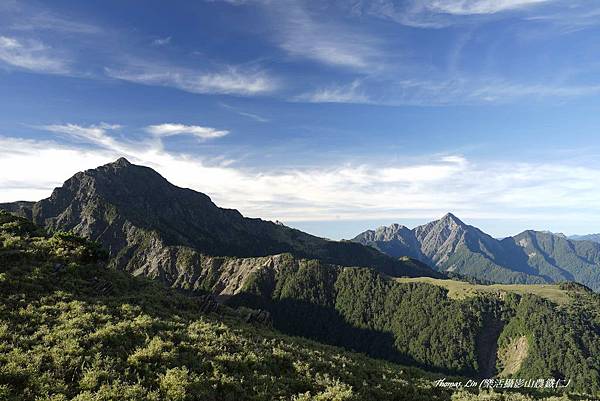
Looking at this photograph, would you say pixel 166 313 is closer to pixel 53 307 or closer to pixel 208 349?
pixel 53 307

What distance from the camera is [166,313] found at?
35312 millimetres

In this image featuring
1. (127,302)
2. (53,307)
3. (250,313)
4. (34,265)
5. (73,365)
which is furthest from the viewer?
(250,313)

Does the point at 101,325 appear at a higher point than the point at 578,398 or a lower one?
higher

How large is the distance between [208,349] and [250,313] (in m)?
21.5

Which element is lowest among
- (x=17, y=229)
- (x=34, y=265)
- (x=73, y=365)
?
(x=73, y=365)

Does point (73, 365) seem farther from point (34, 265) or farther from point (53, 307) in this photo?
point (34, 265)

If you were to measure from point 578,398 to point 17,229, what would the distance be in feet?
203

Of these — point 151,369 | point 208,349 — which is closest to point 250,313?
point 208,349

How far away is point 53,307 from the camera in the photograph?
98.3 feet

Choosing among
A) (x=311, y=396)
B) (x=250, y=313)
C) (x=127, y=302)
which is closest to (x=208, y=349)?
(x=311, y=396)

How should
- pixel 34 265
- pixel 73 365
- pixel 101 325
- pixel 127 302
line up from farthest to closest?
pixel 34 265, pixel 127 302, pixel 101 325, pixel 73 365

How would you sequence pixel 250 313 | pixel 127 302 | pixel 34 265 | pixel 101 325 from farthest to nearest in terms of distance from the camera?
pixel 250 313 → pixel 34 265 → pixel 127 302 → pixel 101 325

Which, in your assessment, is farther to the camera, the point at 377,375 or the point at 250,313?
the point at 250,313

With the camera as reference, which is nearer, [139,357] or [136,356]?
[136,356]
